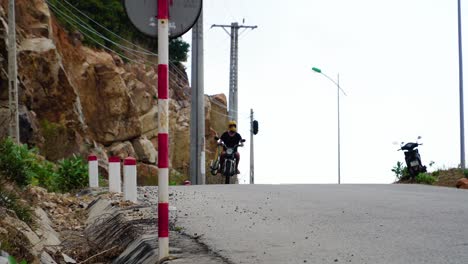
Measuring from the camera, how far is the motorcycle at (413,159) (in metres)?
21.6

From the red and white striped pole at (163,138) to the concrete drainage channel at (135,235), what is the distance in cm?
20

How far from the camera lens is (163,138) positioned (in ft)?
19.3

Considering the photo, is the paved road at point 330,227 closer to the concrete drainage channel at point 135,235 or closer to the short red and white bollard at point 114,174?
the concrete drainage channel at point 135,235

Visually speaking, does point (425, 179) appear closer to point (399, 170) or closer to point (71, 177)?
point (399, 170)

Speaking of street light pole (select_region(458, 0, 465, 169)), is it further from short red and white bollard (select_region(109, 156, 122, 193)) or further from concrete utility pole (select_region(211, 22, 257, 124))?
concrete utility pole (select_region(211, 22, 257, 124))

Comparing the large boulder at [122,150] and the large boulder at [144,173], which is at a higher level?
the large boulder at [122,150]

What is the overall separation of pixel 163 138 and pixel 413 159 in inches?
660

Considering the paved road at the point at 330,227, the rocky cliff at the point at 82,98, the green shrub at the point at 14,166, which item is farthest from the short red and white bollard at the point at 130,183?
the rocky cliff at the point at 82,98

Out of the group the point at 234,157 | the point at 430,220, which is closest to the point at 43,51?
the point at 234,157

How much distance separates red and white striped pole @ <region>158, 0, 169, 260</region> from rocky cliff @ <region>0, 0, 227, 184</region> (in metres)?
19.5

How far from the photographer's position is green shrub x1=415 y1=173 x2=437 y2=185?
67.7 ft

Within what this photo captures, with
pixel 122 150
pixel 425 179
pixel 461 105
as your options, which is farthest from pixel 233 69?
pixel 425 179

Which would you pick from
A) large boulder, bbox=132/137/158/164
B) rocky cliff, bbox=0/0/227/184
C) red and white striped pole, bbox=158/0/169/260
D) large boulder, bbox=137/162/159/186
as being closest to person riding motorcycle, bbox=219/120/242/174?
rocky cliff, bbox=0/0/227/184

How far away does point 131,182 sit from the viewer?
10.6m
